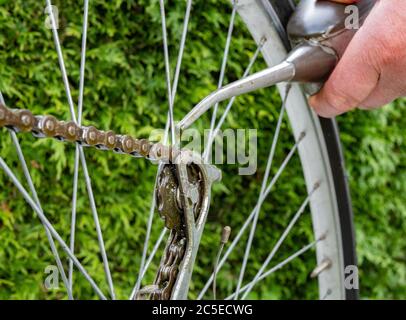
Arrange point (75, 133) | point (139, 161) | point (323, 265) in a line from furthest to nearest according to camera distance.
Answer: point (139, 161), point (323, 265), point (75, 133)

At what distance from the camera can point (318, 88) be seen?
98 cm

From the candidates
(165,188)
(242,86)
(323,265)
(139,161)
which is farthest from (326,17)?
(139,161)

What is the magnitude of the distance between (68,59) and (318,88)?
0.76 m

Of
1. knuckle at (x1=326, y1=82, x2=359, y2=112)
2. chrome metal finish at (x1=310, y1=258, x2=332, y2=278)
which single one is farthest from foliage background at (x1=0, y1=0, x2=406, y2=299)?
A: knuckle at (x1=326, y1=82, x2=359, y2=112)

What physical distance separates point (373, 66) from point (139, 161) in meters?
0.87

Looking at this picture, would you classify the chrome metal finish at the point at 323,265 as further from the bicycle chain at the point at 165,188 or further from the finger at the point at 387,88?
the bicycle chain at the point at 165,188

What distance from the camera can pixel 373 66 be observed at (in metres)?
0.89

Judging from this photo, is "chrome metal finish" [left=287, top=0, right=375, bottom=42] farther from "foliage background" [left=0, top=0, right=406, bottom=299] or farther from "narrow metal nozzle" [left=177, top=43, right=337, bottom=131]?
"foliage background" [left=0, top=0, right=406, bottom=299]

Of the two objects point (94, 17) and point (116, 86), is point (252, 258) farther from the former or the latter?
point (94, 17)

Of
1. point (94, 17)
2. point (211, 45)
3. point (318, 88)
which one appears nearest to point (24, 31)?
point (94, 17)

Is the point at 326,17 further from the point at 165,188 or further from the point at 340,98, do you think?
the point at 165,188

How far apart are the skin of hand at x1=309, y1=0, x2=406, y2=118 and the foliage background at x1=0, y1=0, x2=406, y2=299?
75 cm

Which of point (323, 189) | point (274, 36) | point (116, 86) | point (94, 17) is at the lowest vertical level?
point (323, 189)

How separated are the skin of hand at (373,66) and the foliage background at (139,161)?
748 mm
